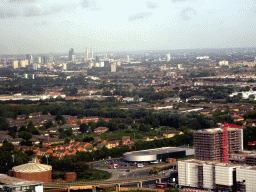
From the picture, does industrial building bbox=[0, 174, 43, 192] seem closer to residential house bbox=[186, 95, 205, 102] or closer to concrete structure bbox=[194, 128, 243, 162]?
concrete structure bbox=[194, 128, 243, 162]

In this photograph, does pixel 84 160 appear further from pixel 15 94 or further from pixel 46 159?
pixel 15 94

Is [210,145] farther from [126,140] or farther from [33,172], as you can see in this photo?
[126,140]

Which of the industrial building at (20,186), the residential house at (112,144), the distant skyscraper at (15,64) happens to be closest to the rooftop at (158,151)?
the residential house at (112,144)

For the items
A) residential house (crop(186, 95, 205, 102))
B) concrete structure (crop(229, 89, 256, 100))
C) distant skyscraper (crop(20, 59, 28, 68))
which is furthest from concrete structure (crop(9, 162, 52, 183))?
distant skyscraper (crop(20, 59, 28, 68))

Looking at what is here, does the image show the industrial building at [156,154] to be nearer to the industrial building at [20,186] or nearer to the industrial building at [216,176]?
the industrial building at [216,176]

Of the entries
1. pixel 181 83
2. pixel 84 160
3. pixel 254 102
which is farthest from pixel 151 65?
pixel 84 160

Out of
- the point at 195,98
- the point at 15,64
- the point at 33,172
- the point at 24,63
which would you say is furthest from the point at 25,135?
the point at 24,63
